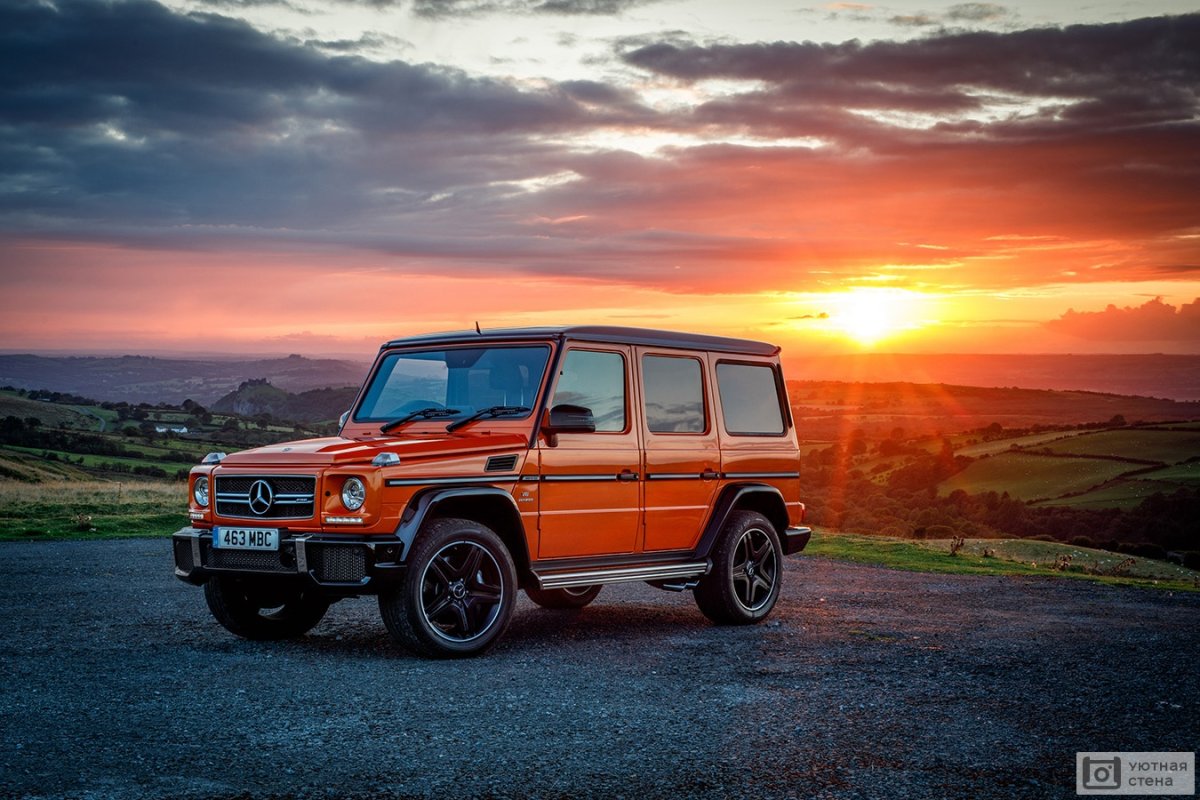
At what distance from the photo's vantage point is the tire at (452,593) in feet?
27.7

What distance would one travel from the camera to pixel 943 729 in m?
6.69

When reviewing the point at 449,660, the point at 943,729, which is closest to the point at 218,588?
the point at 449,660

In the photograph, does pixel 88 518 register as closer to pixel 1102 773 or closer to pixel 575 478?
pixel 575 478

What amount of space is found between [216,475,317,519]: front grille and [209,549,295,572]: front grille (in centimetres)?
28

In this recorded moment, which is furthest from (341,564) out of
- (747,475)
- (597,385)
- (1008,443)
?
(1008,443)

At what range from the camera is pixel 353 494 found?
846 cm

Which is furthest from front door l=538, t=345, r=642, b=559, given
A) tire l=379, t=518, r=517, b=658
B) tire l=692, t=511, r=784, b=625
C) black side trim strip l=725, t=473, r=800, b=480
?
black side trim strip l=725, t=473, r=800, b=480

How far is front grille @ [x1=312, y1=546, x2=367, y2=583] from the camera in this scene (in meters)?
8.30

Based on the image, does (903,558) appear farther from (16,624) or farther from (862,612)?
(16,624)

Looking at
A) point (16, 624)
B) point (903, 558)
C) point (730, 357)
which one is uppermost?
point (730, 357)

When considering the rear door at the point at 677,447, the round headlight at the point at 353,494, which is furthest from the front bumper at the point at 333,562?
the rear door at the point at 677,447

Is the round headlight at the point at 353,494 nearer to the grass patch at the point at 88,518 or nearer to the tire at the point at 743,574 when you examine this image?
the tire at the point at 743,574

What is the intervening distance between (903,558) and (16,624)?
14.5m

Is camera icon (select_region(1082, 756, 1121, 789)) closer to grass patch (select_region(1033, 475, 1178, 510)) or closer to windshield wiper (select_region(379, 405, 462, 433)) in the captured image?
windshield wiper (select_region(379, 405, 462, 433))
